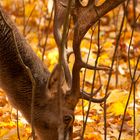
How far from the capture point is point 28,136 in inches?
206

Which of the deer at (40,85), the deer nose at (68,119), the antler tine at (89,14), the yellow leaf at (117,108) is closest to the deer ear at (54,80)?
the deer at (40,85)

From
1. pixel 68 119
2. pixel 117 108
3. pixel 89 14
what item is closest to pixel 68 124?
pixel 68 119

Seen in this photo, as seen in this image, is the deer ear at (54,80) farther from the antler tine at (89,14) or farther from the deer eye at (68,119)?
the antler tine at (89,14)

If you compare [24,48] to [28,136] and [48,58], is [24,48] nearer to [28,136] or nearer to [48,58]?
[28,136]

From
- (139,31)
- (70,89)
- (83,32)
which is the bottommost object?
(139,31)

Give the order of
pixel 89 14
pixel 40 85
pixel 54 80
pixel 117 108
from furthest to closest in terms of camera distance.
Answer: pixel 117 108
pixel 40 85
pixel 54 80
pixel 89 14

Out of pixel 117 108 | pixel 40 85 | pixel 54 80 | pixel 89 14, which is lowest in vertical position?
pixel 117 108

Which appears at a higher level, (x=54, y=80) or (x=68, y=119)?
(x=54, y=80)

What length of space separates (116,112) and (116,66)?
2.10 m

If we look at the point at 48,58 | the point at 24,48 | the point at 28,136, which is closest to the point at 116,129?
the point at 28,136

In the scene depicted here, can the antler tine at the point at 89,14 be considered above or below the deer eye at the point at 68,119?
above

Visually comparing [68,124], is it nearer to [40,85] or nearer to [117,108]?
[40,85]

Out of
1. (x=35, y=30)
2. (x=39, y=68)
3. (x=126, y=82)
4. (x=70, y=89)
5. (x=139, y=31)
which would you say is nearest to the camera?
(x=70, y=89)

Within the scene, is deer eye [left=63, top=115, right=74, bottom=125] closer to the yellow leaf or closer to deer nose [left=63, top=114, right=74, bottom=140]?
deer nose [left=63, top=114, right=74, bottom=140]
